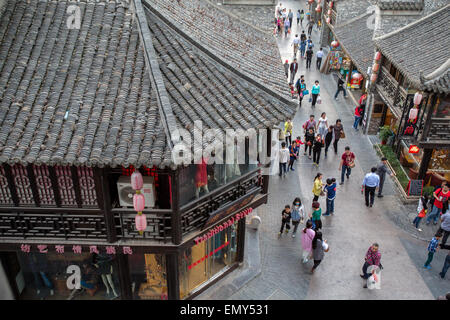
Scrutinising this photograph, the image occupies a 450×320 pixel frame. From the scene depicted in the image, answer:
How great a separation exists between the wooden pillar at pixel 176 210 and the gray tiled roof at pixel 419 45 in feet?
42.2

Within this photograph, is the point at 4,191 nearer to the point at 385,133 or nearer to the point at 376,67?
the point at 385,133

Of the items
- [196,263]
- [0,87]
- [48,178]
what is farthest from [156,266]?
[0,87]

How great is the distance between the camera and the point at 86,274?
54.0ft

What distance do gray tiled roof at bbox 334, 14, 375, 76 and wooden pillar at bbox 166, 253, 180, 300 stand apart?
60.9ft

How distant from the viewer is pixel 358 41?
31719mm

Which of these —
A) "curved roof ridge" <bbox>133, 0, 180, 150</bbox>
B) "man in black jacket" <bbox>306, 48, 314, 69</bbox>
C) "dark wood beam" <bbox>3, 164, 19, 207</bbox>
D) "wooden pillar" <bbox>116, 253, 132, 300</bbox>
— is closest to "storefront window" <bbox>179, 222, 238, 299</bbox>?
"wooden pillar" <bbox>116, 253, 132, 300</bbox>

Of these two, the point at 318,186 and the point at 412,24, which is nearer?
the point at 318,186

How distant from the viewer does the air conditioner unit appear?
539 inches

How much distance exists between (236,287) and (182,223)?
519 centimetres

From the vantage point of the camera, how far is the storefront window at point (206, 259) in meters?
16.8

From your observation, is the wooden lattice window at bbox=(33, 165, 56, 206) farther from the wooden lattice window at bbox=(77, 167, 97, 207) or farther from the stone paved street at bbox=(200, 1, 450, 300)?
the stone paved street at bbox=(200, 1, 450, 300)

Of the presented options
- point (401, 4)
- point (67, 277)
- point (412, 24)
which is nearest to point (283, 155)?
point (412, 24)

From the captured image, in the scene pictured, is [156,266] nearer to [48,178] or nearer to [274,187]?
[48,178]

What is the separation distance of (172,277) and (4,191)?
6.18 m
